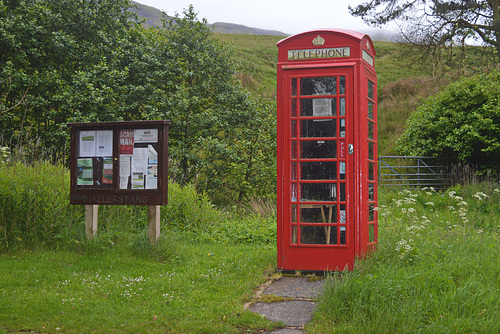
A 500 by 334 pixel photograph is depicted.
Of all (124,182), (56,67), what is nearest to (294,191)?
(124,182)

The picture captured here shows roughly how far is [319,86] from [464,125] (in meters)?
12.2

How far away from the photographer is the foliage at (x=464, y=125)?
52.0ft

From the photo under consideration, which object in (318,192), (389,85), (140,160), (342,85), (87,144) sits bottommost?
(318,192)

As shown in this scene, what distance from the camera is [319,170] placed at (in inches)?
235

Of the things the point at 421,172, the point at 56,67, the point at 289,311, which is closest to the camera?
the point at 289,311

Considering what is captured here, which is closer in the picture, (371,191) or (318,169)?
(318,169)

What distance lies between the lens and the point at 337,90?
5883mm

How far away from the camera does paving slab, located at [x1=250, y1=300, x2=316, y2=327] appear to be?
447 centimetres

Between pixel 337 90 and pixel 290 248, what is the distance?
2193 millimetres

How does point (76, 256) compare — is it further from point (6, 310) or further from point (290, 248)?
point (290, 248)

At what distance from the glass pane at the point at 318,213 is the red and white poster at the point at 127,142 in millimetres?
3098

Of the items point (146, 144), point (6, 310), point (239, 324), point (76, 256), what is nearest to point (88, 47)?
point (146, 144)

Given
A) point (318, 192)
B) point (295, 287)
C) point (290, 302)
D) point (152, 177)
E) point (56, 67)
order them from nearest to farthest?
point (290, 302) → point (295, 287) → point (318, 192) → point (152, 177) → point (56, 67)

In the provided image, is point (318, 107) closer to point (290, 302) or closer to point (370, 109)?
point (370, 109)
